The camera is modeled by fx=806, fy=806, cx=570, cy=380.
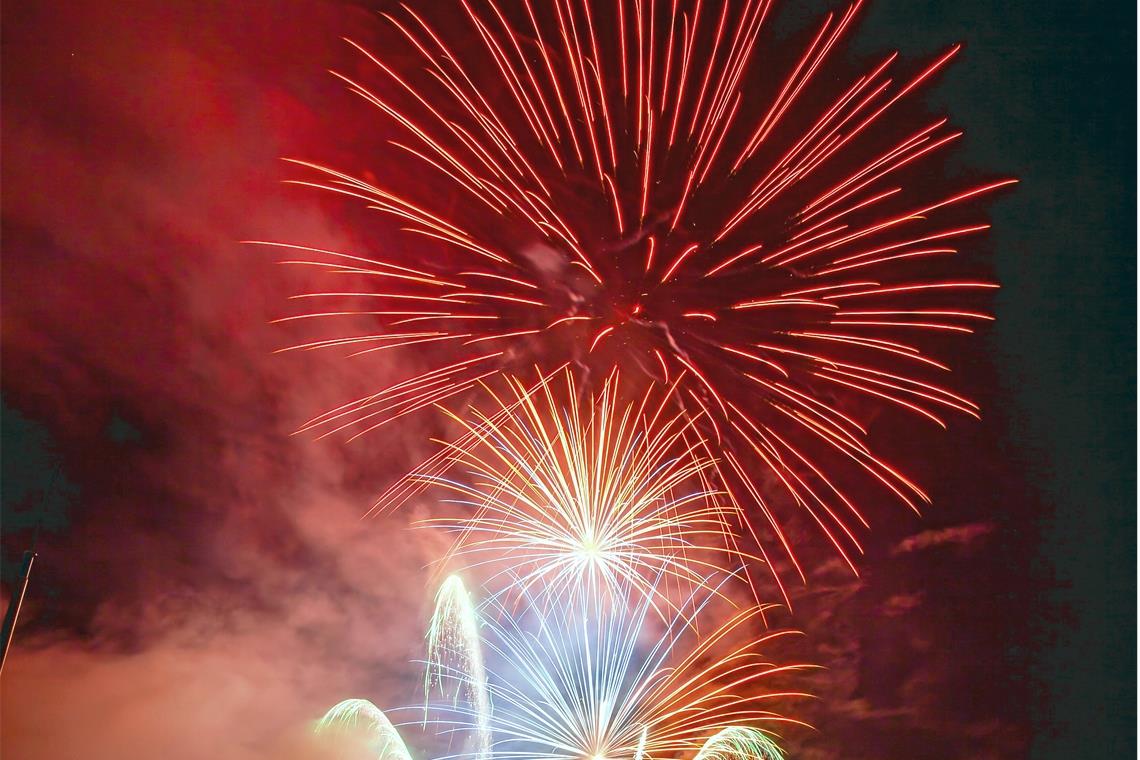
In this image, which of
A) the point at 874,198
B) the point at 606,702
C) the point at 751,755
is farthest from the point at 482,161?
the point at 751,755

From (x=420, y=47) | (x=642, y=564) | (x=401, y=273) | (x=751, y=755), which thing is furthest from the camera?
(x=751, y=755)

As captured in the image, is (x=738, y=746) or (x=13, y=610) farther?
(x=738, y=746)

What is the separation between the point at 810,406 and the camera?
1279 cm

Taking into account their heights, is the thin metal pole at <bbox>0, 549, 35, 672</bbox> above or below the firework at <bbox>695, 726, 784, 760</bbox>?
above

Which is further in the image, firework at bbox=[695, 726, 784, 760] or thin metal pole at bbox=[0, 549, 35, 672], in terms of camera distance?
firework at bbox=[695, 726, 784, 760]

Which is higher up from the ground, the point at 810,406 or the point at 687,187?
the point at 687,187

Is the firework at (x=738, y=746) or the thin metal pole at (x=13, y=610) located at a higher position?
the thin metal pole at (x=13, y=610)

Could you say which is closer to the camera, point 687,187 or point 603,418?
point 687,187

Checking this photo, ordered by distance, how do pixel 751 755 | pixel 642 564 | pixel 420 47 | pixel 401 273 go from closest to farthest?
pixel 420 47, pixel 401 273, pixel 642 564, pixel 751 755

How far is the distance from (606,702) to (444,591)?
4481 mm

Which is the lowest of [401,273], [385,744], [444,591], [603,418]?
[385,744]

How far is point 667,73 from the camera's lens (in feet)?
38.2

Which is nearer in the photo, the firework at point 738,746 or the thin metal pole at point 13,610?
the thin metal pole at point 13,610

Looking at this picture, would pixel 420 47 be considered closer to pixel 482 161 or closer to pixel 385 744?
pixel 482 161
